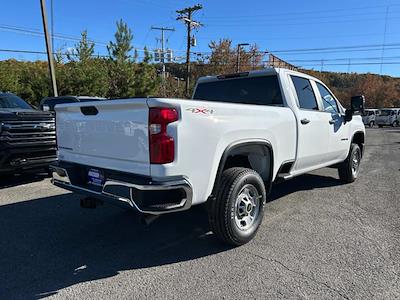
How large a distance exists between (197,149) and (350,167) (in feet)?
15.9

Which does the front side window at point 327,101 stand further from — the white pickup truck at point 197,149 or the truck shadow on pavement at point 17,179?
the truck shadow on pavement at point 17,179

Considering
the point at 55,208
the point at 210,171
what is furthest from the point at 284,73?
the point at 55,208

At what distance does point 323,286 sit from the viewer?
10.8ft

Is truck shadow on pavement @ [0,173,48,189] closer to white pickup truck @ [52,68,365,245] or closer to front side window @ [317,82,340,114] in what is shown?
white pickup truck @ [52,68,365,245]

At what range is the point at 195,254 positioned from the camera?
157 inches

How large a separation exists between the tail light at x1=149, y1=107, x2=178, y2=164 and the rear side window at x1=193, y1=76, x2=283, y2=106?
2.39 meters

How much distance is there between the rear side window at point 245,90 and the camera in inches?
209

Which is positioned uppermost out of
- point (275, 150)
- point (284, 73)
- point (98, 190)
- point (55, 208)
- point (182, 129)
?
point (284, 73)

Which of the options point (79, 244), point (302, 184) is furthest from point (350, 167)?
point (79, 244)

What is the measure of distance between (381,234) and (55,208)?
14.7ft

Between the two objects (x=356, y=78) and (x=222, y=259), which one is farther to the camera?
(x=356, y=78)

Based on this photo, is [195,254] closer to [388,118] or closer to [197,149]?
[197,149]

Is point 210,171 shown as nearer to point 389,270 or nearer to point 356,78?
point 389,270

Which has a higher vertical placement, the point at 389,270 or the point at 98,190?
the point at 98,190
